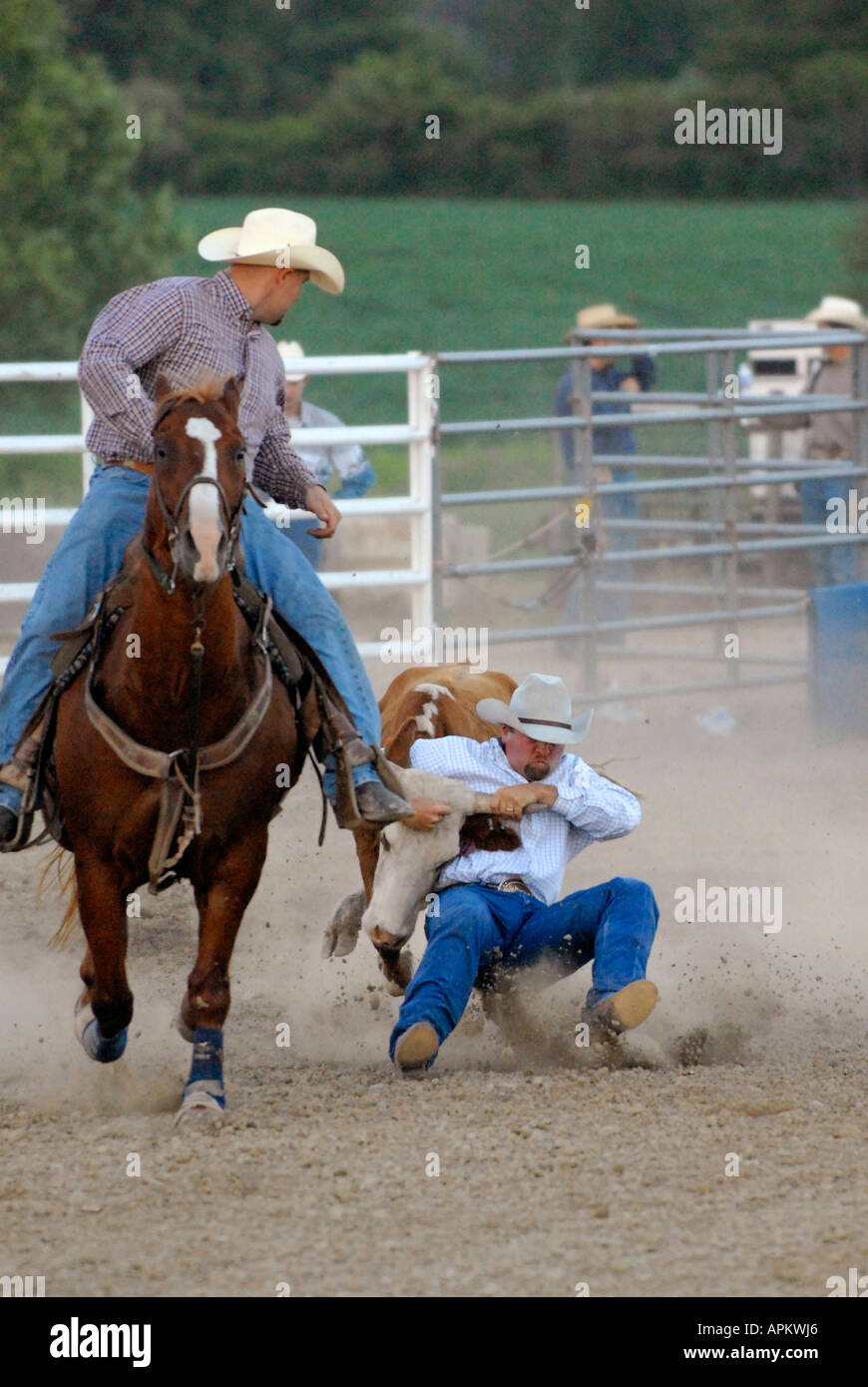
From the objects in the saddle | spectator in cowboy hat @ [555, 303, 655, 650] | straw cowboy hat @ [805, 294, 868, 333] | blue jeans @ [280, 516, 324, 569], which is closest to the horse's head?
the saddle

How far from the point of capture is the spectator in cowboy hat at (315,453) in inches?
359

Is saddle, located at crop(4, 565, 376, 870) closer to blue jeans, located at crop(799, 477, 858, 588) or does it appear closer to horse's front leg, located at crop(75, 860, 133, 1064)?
horse's front leg, located at crop(75, 860, 133, 1064)

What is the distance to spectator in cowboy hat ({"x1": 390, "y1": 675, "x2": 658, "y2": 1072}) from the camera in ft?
16.5

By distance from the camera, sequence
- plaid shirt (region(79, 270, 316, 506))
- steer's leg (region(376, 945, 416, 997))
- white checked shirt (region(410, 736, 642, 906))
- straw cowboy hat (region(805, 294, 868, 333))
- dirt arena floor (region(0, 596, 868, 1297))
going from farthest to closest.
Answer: straw cowboy hat (region(805, 294, 868, 333)) → steer's leg (region(376, 945, 416, 997)) → white checked shirt (region(410, 736, 642, 906)) → plaid shirt (region(79, 270, 316, 506)) → dirt arena floor (region(0, 596, 868, 1297))

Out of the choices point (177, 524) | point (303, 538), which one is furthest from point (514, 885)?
point (303, 538)

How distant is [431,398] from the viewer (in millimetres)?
9469

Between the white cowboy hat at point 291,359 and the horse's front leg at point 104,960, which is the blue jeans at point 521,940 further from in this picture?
the white cowboy hat at point 291,359

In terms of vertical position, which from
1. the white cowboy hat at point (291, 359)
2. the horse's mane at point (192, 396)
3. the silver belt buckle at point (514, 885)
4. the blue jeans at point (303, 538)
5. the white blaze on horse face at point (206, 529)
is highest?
the white cowboy hat at point (291, 359)

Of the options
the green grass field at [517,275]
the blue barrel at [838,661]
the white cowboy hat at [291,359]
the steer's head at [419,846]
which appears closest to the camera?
the steer's head at [419,846]

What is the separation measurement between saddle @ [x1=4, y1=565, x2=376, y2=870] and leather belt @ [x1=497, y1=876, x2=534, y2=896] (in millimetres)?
589

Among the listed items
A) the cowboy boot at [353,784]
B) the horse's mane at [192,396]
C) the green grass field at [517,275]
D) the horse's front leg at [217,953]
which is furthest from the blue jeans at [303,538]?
the green grass field at [517,275]

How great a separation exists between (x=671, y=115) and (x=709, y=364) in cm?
4202

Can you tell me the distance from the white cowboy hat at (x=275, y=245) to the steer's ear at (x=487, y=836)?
5.12 feet

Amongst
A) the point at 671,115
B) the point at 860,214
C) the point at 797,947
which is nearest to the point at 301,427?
the point at 797,947
